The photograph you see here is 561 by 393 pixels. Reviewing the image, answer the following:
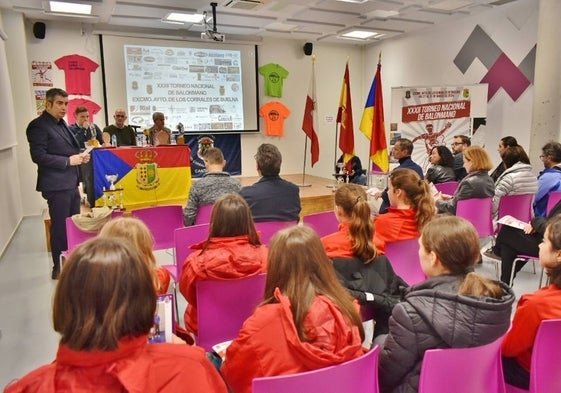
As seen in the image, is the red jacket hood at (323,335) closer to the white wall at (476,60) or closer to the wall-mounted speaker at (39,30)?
the white wall at (476,60)

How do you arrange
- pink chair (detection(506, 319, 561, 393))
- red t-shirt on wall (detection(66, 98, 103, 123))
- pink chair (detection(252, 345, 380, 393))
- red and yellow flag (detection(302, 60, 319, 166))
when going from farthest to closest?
red t-shirt on wall (detection(66, 98, 103, 123)) < red and yellow flag (detection(302, 60, 319, 166)) < pink chair (detection(506, 319, 561, 393)) < pink chair (detection(252, 345, 380, 393))

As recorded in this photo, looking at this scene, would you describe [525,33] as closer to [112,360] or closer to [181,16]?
[181,16]

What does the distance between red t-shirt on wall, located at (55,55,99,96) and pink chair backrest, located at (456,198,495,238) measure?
6.31m

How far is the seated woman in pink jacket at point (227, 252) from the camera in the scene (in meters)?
1.94

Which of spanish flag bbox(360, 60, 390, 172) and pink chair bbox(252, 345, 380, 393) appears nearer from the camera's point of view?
pink chair bbox(252, 345, 380, 393)

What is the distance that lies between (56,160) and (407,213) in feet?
10.0

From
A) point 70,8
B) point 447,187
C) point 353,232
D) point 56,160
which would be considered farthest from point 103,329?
point 70,8

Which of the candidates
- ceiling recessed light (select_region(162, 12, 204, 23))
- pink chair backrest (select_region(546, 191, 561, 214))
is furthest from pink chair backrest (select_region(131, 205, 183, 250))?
ceiling recessed light (select_region(162, 12, 204, 23))

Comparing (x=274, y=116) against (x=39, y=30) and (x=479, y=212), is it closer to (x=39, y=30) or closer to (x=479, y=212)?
(x=39, y=30)

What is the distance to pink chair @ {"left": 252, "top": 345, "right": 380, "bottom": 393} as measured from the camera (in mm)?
1074

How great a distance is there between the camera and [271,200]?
3057 mm

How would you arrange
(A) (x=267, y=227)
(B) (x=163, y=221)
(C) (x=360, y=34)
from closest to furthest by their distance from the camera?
(A) (x=267, y=227) → (B) (x=163, y=221) → (C) (x=360, y=34)

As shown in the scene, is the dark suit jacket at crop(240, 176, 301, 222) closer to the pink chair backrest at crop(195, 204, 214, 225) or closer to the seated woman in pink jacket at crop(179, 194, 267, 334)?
the pink chair backrest at crop(195, 204, 214, 225)

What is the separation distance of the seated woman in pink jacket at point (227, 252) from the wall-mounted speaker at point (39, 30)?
6.44 meters
